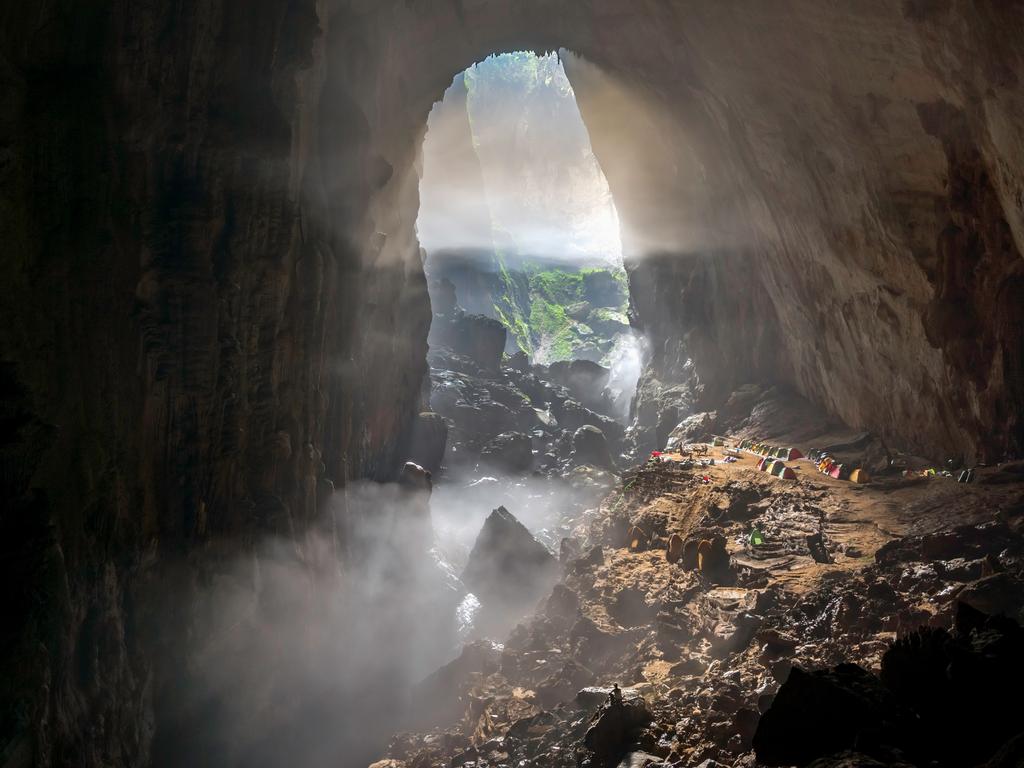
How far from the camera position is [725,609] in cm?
1453

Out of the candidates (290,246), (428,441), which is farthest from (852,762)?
(428,441)

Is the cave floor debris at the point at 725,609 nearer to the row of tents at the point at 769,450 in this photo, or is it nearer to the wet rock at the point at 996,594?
the wet rock at the point at 996,594

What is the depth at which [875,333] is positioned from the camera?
22.9 m

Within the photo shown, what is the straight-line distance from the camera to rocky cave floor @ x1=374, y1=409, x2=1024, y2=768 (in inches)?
251

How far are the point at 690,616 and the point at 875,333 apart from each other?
41.3 feet

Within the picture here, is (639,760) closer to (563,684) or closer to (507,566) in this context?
(563,684)

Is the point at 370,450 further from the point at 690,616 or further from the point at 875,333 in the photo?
the point at 875,333

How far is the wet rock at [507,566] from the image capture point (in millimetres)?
29859

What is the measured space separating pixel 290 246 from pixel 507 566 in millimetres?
18818

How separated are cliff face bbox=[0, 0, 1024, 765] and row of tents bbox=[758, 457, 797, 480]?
3.78m

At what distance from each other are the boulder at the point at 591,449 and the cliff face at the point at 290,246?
2232cm

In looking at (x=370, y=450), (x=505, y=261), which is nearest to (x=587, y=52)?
(x=370, y=450)

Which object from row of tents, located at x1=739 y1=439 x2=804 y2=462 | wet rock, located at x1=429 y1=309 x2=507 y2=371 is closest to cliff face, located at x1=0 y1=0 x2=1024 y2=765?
row of tents, located at x1=739 y1=439 x2=804 y2=462

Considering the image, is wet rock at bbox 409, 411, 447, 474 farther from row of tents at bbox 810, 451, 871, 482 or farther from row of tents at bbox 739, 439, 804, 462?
row of tents at bbox 810, 451, 871, 482
